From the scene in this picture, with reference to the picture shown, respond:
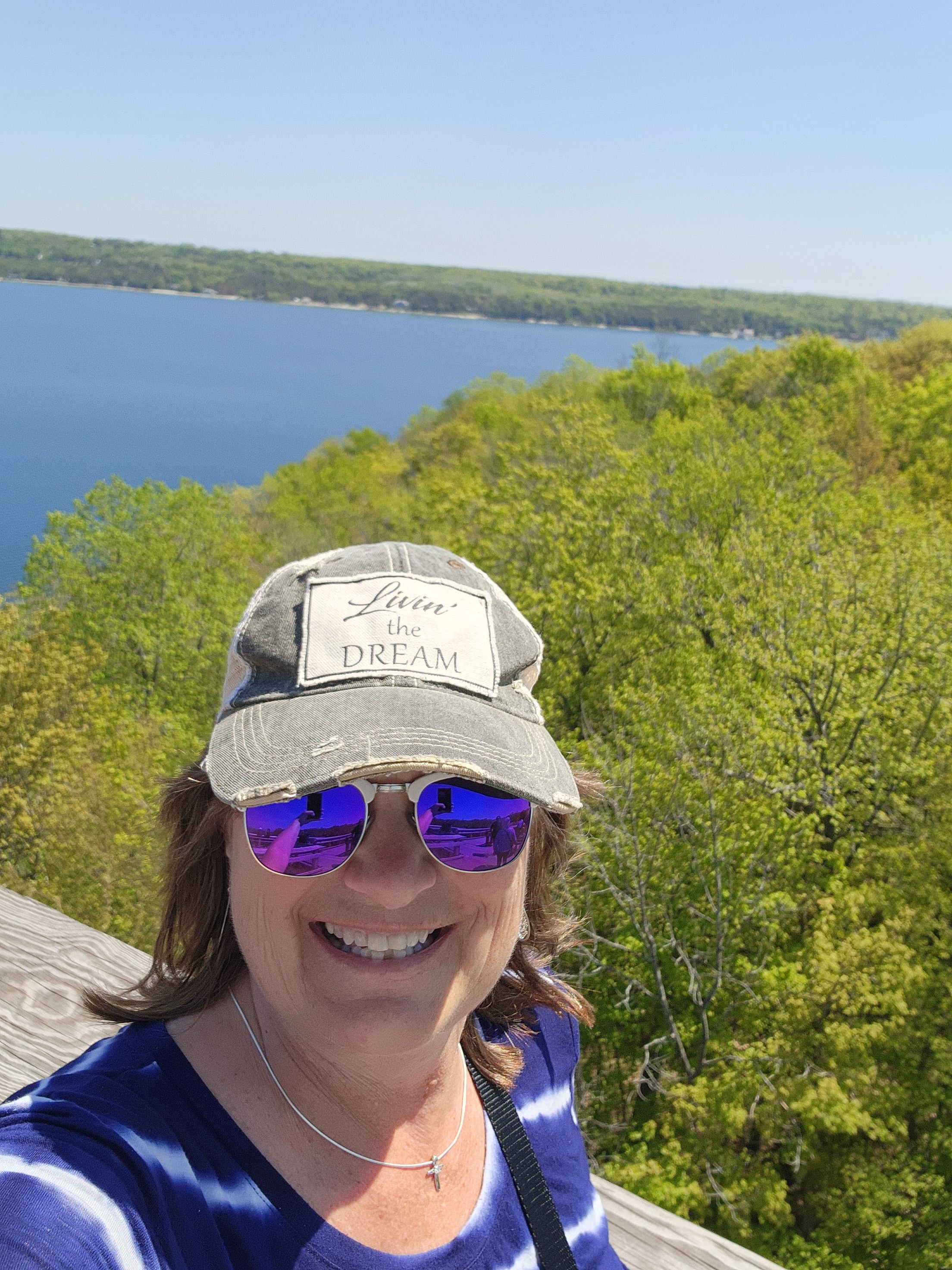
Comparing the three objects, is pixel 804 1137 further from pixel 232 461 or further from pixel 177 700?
pixel 232 461

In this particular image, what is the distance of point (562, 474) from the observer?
26656 millimetres

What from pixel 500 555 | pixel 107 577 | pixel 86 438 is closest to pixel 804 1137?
pixel 500 555

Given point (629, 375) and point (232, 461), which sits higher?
point (629, 375)

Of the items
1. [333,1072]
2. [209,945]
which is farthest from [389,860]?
[209,945]

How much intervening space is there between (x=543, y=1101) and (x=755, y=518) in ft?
80.9

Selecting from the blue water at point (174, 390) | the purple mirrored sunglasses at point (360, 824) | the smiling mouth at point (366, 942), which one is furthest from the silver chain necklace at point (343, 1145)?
the blue water at point (174, 390)

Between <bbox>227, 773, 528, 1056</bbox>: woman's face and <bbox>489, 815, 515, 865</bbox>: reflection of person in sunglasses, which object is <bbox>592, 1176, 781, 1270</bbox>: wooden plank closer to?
<bbox>227, 773, 528, 1056</bbox>: woman's face

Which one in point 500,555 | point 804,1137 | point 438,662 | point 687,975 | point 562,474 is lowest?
point 804,1137

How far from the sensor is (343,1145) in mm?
1815

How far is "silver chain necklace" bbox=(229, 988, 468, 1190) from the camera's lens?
5.85 ft

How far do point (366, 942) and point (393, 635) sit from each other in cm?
59

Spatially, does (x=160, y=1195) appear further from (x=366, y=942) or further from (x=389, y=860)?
(x=389, y=860)

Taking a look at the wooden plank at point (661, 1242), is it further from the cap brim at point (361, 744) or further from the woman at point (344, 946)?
the cap brim at point (361, 744)

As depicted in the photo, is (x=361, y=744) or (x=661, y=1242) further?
(x=661, y=1242)
